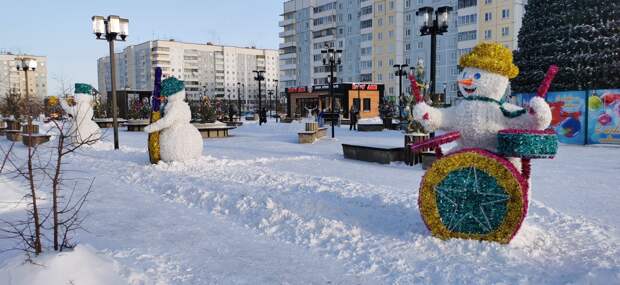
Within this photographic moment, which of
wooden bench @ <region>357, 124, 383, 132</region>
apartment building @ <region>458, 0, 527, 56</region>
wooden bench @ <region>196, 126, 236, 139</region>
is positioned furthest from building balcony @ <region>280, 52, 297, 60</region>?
wooden bench @ <region>196, 126, 236, 139</region>

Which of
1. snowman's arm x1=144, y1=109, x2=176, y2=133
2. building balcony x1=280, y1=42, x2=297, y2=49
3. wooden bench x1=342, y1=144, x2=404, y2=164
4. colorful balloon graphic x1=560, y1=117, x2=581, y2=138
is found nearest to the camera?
snowman's arm x1=144, y1=109, x2=176, y2=133

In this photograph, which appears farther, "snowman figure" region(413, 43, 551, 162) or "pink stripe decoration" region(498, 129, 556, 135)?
"snowman figure" region(413, 43, 551, 162)

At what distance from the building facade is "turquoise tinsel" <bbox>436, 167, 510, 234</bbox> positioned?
35348 millimetres

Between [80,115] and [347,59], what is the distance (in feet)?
197

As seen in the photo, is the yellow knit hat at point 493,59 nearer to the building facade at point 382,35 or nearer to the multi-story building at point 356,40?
the building facade at point 382,35

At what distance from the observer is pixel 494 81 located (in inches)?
189

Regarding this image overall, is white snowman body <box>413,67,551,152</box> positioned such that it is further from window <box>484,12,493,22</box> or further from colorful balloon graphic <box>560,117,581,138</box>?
window <box>484,12,493,22</box>

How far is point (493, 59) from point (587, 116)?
1316 centimetres

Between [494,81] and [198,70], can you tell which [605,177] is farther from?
[198,70]

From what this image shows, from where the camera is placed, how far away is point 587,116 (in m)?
15.4

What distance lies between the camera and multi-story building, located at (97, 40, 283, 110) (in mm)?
105938

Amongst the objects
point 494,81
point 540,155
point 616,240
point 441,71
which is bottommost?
point 616,240

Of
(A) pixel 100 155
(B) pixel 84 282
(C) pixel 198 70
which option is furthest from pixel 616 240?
(C) pixel 198 70

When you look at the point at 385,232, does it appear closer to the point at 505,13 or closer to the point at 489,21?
the point at 505,13
